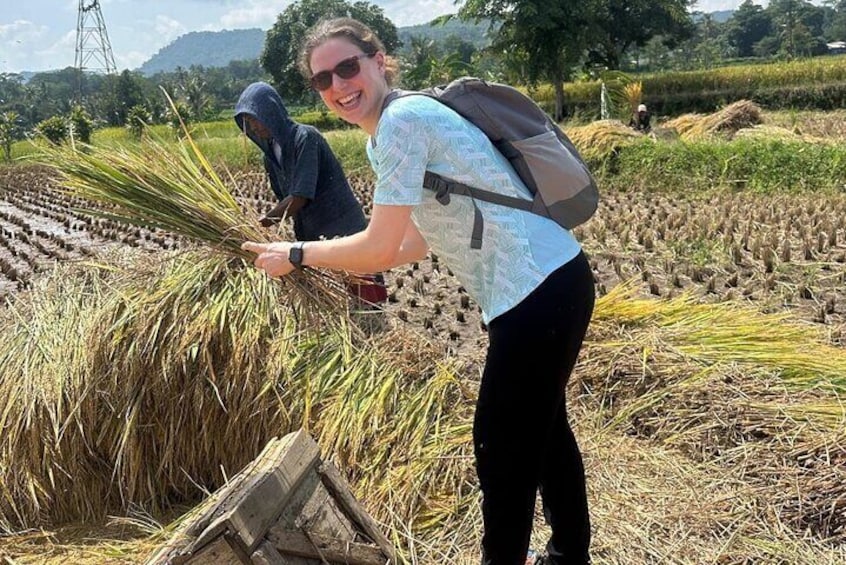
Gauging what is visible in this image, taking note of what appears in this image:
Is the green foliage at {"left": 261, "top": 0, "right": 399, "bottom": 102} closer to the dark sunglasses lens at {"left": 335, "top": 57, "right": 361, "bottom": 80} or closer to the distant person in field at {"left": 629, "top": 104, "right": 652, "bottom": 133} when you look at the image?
the distant person in field at {"left": 629, "top": 104, "right": 652, "bottom": 133}

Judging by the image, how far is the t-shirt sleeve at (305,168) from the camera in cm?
288

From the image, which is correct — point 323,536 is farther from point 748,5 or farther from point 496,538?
point 748,5

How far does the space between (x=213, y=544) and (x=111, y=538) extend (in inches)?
51.1

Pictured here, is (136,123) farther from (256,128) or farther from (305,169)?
(305,169)

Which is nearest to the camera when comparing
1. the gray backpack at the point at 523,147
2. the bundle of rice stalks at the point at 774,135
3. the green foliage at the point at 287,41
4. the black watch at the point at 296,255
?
the gray backpack at the point at 523,147

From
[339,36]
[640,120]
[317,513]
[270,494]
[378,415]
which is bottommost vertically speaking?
[640,120]

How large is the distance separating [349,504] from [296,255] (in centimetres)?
70

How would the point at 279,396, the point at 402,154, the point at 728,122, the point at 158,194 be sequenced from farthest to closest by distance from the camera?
the point at 728,122, the point at 279,396, the point at 158,194, the point at 402,154

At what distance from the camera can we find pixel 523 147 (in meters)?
1.49

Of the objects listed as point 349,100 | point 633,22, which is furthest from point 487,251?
point 633,22

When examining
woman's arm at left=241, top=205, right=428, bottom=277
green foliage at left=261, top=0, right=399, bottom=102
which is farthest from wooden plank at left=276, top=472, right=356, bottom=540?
green foliage at left=261, top=0, right=399, bottom=102

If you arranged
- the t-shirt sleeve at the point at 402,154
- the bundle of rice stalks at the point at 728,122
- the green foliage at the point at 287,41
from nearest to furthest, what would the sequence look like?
the t-shirt sleeve at the point at 402,154 < the bundle of rice stalks at the point at 728,122 < the green foliage at the point at 287,41

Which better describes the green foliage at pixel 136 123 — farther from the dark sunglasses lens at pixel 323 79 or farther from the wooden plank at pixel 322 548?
the wooden plank at pixel 322 548

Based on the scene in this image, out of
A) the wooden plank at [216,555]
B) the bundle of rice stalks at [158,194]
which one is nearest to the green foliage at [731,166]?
the bundle of rice stalks at [158,194]
